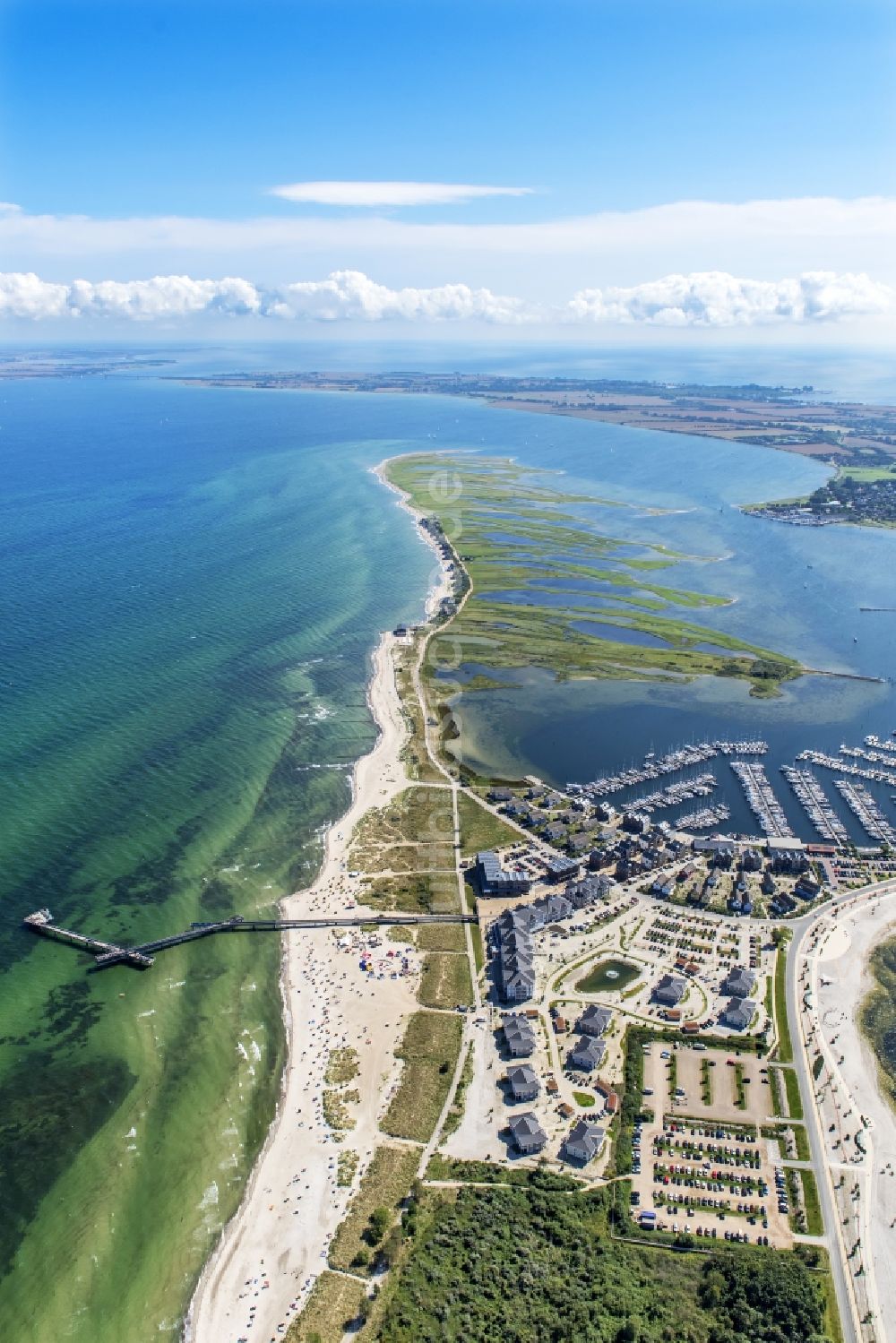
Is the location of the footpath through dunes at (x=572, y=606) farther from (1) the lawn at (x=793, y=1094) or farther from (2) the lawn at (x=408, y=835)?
(1) the lawn at (x=793, y=1094)

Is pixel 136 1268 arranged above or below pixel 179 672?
below

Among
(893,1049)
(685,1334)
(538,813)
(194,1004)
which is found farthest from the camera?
(538,813)

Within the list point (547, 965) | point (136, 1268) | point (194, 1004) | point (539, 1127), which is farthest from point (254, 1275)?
point (547, 965)

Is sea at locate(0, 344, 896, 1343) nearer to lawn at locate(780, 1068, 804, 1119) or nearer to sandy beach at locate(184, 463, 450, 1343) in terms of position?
sandy beach at locate(184, 463, 450, 1343)

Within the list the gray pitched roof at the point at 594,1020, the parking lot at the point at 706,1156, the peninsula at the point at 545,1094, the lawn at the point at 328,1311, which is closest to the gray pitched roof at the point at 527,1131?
the peninsula at the point at 545,1094

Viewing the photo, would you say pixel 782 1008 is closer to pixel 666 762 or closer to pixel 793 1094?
pixel 793 1094

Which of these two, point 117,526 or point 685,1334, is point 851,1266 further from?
point 117,526

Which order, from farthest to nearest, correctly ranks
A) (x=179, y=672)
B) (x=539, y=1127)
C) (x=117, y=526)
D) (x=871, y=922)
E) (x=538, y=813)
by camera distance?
(x=117, y=526) < (x=179, y=672) < (x=538, y=813) < (x=871, y=922) < (x=539, y=1127)
